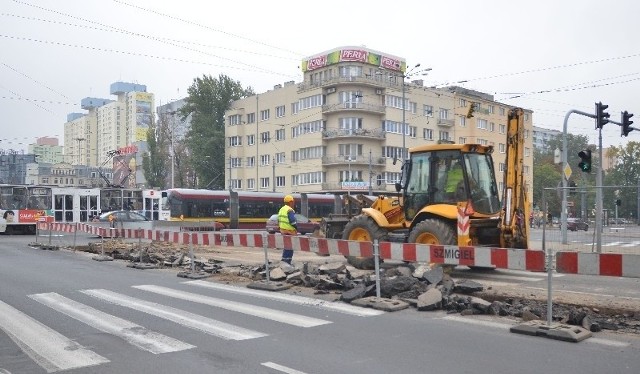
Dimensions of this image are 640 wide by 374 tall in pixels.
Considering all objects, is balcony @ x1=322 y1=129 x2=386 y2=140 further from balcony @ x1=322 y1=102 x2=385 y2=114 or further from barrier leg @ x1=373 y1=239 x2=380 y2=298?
barrier leg @ x1=373 y1=239 x2=380 y2=298

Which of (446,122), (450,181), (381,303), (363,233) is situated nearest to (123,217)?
(363,233)

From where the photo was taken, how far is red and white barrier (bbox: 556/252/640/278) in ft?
23.1

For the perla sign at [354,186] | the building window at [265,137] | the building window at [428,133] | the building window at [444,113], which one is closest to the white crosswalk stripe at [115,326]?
the perla sign at [354,186]

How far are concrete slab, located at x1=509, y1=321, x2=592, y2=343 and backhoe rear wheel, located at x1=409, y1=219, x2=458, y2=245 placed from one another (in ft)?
17.1

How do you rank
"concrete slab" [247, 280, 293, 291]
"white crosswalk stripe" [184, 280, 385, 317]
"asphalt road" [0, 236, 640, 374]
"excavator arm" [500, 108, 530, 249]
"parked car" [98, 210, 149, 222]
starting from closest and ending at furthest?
"asphalt road" [0, 236, 640, 374] < "white crosswalk stripe" [184, 280, 385, 317] < "concrete slab" [247, 280, 293, 291] < "excavator arm" [500, 108, 530, 249] < "parked car" [98, 210, 149, 222]

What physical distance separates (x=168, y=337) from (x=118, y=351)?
2.45ft

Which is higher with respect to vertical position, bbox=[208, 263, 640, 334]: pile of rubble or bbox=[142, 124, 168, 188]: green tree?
bbox=[142, 124, 168, 188]: green tree

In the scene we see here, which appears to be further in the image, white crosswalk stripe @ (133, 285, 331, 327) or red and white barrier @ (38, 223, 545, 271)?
red and white barrier @ (38, 223, 545, 271)

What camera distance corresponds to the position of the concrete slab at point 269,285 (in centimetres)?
1066

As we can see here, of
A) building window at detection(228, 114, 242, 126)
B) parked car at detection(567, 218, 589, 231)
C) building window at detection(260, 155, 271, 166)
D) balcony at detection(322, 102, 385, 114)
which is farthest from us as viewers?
building window at detection(228, 114, 242, 126)

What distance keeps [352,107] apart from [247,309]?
5240 centimetres

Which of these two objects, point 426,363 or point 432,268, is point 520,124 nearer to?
point 432,268

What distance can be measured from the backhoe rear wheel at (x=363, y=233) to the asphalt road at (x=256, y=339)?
450cm

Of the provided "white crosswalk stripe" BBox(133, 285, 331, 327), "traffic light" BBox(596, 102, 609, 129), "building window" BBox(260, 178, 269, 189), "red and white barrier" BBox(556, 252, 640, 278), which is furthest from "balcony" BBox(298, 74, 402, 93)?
"red and white barrier" BBox(556, 252, 640, 278)
